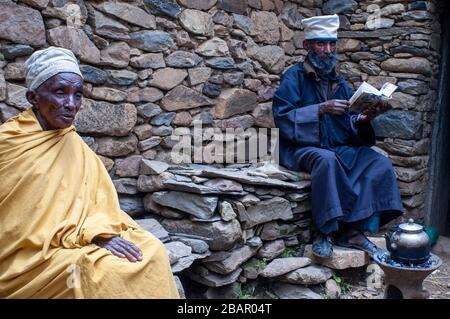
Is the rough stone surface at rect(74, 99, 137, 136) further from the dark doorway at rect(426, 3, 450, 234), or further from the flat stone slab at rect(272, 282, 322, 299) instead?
the dark doorway at rect(426, 3, 450, 234)

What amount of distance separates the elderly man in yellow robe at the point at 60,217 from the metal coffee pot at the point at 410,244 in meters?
1.61

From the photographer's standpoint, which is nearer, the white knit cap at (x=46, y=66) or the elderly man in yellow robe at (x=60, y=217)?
the elderly man in yellow robe at (x=60, y=217)

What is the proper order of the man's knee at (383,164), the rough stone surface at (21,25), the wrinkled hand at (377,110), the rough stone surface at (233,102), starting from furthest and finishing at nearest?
the rough stone surface at (233,102) < the man's knee at (383,164) < the wrinkled hand at (377,110) < the rough stone surface at (21,25)

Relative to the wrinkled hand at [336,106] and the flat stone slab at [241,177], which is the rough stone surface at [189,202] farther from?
the wrinkled hand at [336,106]

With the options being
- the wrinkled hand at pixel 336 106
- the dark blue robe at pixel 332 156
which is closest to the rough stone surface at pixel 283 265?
the dark blue robe at pixel 332 156

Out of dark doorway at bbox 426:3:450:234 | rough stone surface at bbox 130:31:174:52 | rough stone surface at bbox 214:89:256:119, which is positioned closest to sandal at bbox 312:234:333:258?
rough stone surface at bbox 214:89:256:119

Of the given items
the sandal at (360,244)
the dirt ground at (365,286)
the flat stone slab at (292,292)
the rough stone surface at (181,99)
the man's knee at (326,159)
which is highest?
the rough stone surface at (181,99)

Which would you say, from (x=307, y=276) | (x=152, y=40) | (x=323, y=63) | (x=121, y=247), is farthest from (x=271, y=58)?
(x=121, y=247)

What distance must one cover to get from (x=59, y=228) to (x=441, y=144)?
4.28m

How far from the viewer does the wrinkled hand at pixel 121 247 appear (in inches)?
85.5

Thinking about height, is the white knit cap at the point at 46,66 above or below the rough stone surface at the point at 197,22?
below

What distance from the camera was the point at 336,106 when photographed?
397 cm

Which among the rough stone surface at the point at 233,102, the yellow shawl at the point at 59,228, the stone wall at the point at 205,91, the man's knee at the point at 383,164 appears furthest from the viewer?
the rough stone surface at the point at 233,102
